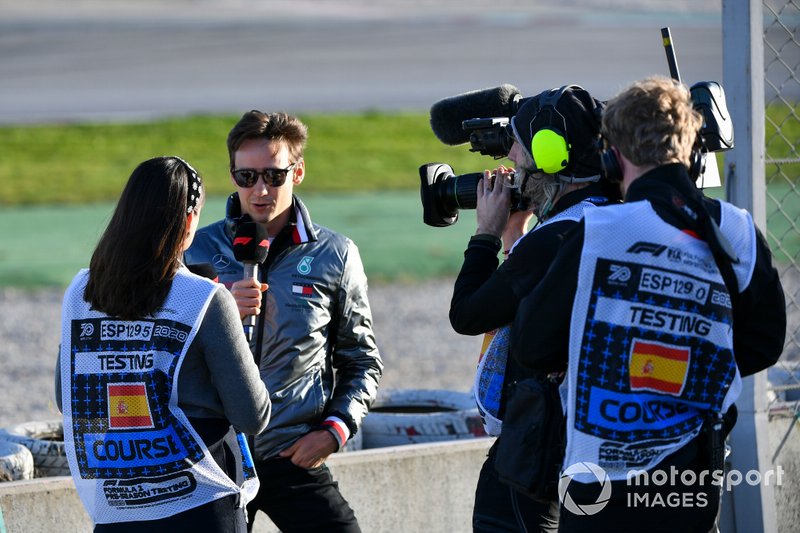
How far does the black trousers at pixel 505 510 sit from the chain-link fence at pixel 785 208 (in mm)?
1712

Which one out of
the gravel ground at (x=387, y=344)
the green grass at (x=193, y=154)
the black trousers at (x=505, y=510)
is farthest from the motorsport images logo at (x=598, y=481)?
the green grass at (x=193, y=154)

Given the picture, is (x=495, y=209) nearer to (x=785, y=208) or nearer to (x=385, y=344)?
(x=385, y=344)

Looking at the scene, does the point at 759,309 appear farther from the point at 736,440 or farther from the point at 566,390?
the point at 736,440

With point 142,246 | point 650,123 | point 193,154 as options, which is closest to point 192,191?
point 142,246

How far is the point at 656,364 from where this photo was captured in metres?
2.70

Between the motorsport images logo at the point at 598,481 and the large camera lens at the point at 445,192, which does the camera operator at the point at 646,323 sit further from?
the large camera lens at the point at 445,192

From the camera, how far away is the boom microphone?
12.3 ft

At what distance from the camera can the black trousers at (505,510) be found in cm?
315

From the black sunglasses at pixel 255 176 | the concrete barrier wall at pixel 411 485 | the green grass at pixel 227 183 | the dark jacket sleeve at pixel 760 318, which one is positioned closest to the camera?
the dark jacket sleeve at pixel 760 318

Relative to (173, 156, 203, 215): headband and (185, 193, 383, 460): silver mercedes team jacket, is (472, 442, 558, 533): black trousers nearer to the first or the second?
(185, 193, 383, 460): silver mercedes team jacket

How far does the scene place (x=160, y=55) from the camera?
3011 centimetres

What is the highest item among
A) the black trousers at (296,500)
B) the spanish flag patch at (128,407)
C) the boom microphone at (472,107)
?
the boom microphone at (472,107)

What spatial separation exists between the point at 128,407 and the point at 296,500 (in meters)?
1.05

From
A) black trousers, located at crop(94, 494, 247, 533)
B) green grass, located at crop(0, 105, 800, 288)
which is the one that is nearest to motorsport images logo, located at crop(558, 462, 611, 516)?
black trousers, located at crop(94, 494, 247, 533)
